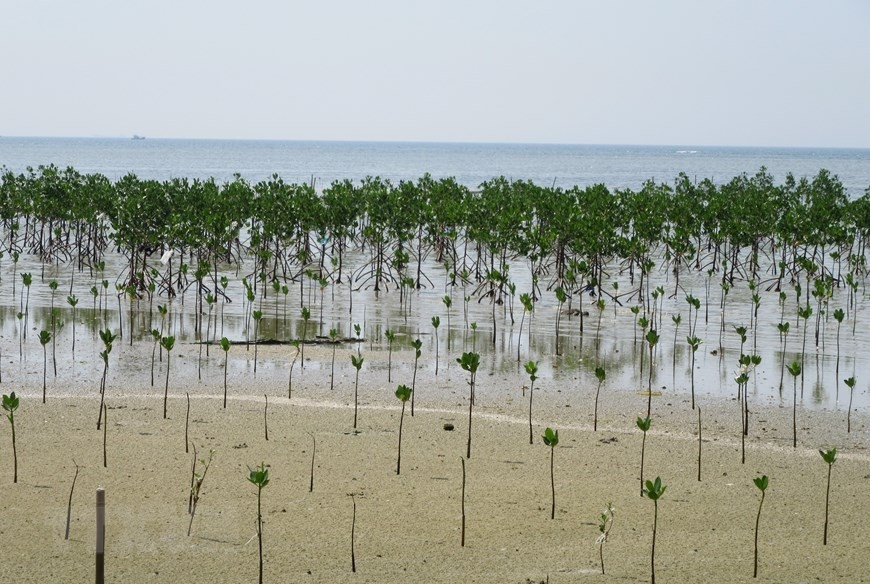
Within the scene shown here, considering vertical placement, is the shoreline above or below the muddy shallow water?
below

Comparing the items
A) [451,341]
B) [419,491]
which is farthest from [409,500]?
[451,341]

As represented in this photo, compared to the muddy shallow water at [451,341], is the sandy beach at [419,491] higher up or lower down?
lower down

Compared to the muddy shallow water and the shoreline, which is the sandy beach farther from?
the muddy shallow water

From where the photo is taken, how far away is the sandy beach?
6277 mm

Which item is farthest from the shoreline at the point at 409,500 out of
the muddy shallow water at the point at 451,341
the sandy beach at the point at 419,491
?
the muddy shallow water at the point at 451,341

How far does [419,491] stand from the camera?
7.71m

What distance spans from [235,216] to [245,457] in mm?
18385

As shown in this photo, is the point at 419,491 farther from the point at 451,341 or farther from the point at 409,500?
the point at 451,341

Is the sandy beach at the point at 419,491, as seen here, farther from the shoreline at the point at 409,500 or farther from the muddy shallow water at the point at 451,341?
the muddy shallow water at the point at 451,341

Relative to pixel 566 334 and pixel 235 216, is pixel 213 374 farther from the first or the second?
pixel 235 216

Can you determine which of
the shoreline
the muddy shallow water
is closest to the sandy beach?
the shoreline

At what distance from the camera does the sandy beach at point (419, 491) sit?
247 inches

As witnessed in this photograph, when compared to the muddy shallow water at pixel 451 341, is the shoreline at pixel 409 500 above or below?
below

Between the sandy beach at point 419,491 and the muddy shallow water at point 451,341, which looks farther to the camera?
the muddy shallow water at point 451,341
